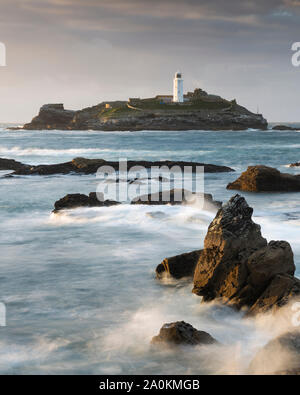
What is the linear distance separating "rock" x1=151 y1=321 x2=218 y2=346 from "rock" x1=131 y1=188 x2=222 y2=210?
822 centimetres

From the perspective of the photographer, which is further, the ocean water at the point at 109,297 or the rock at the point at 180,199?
the rock at the point at 180,199

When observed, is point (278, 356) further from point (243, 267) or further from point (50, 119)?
point (50, 119)

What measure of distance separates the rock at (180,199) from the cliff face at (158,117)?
111 meters

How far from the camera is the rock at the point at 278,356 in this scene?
4801mm

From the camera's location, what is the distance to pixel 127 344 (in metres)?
5.70

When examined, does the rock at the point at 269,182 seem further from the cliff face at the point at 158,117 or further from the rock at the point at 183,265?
the cliff face at the point at 158,117

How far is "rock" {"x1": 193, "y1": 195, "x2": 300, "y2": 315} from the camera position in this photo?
6117 millimetres

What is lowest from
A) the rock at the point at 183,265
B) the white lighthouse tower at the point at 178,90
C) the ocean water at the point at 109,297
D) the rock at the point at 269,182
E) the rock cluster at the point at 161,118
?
the ocean water at the point at 109,297

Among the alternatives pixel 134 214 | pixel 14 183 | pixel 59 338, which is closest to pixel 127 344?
pixel 59 338

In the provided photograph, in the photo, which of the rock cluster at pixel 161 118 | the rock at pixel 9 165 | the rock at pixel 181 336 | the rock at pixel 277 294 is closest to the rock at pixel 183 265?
the rock at pixel 277 294

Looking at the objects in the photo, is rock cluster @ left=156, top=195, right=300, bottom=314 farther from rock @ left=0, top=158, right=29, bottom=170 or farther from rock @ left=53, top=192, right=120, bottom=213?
rock @ left=0, top=158, right=29, bottom=170

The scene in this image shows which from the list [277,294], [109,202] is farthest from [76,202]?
[277,294]

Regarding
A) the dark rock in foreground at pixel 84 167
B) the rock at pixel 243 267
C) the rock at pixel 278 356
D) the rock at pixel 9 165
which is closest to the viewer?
the rock at pixel 278 356
